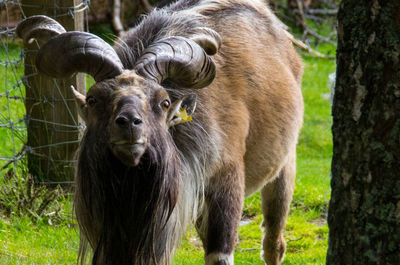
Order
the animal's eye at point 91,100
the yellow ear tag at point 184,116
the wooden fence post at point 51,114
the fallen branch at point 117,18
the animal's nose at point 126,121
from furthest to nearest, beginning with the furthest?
the fallen branch at point 117,18 → the wooden fence post at point 51,114 → the yellow ear tag at point 184,116 → the animal's eye at point 91,100 → the animal's nose at point 126,121

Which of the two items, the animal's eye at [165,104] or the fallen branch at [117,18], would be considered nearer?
the animal's eye at [165,104]

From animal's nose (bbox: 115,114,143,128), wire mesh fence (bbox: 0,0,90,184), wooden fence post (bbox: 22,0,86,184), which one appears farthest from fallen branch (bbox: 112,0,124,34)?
animal's nose (bbox: 115,114,143,128)

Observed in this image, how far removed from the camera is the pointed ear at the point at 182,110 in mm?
4012

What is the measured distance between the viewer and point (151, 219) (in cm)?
389

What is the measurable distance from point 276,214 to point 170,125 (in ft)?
6.84

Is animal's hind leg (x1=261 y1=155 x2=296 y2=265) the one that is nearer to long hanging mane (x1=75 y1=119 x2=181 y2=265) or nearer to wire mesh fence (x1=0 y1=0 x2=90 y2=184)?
wire mesh fence (x1=0 y1=0 x2=90 y2=184)

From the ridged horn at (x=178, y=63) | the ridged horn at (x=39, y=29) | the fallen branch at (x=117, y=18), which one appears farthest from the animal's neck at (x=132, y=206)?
the fallen branch at (x=117, y=18)

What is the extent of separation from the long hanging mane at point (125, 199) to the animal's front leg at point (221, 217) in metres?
0.38

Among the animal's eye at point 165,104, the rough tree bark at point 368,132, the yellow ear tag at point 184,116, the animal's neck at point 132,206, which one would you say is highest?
the rough tree bark at point 368,132

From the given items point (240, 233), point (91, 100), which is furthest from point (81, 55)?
point (240, 233)

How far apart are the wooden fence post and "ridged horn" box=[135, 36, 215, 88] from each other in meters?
1.89

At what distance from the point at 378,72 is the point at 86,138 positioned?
71.5 inches

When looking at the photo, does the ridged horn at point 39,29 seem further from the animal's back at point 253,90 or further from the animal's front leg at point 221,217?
the animal's front leg at point 221,217

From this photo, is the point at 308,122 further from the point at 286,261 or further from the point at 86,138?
the point at 86,138
